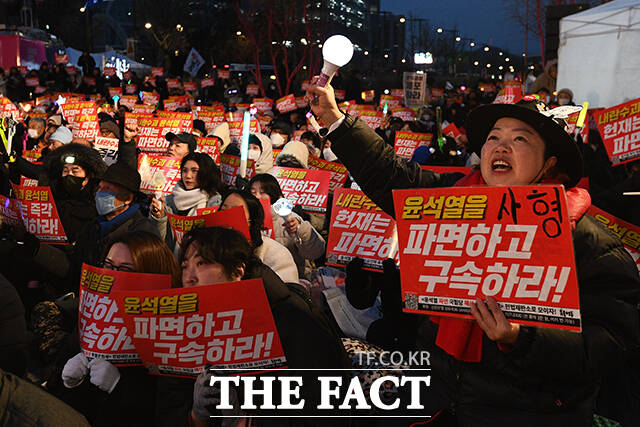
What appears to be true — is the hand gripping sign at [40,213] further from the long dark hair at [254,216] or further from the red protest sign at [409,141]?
the red protest sign at [409,141]

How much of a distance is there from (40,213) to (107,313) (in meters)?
2.77

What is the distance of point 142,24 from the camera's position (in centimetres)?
5325

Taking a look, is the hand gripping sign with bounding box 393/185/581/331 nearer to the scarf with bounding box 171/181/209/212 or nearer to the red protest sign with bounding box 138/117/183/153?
the scarf with bounding box 171/181/209/212

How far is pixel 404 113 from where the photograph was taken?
50.8 ft

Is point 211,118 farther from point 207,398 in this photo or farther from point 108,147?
point 207,398

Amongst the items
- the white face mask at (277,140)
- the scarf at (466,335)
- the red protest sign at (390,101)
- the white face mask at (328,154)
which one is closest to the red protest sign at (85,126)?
the white face mask at (277,140)

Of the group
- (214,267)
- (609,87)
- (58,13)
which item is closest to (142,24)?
(58,13)

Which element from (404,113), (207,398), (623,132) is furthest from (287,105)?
(207,398)

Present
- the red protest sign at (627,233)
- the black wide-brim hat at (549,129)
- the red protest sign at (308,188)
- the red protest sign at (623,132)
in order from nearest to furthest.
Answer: the black wide-brim hat at (549,129), the red protest sign at (627,233), the red protest sign at (623,132), the red protest sign at (308,188)

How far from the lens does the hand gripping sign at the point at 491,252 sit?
78.4 inches

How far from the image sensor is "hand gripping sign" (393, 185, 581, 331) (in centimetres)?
199

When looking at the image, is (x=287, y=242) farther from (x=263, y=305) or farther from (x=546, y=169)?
(x=546, y=169)

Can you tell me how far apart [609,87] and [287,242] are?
11.6m

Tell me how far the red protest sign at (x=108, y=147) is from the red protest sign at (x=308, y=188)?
3.91 meters
